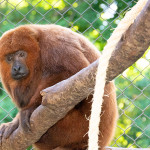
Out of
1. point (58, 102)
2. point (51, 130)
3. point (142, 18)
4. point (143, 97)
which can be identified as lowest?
point (143, 97)

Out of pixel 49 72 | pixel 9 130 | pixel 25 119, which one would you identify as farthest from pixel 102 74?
pixel 9 130

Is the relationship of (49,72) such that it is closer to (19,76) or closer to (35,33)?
(19,76)

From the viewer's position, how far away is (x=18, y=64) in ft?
10.8

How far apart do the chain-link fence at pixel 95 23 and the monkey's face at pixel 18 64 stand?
1151mm

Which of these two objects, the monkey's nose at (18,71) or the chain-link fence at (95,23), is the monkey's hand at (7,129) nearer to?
the monkey's nose at (18,71)

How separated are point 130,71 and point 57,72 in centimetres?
225

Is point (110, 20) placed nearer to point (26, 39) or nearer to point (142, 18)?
point (26, 39)

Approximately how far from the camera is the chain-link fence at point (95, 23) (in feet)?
14.9

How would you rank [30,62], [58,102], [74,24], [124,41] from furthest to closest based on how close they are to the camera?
[74,24] → [30,62] → [58,102] → [124,41]

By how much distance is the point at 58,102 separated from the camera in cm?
221

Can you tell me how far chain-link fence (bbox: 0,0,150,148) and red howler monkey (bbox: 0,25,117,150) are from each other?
42.5 inches

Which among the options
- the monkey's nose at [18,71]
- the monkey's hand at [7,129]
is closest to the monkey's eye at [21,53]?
the monkey's nose at [18,71]

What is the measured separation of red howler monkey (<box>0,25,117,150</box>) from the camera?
9.67ft

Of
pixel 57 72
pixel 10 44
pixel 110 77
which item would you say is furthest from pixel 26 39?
pixel 110 77
